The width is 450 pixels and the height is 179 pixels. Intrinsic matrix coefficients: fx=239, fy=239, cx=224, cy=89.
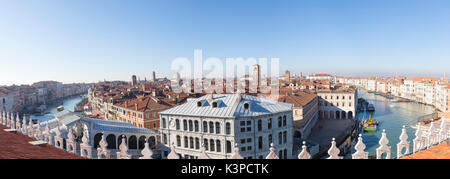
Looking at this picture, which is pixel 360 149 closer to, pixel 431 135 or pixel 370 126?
pixel 431 135

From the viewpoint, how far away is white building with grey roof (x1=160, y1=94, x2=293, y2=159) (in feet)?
53.2

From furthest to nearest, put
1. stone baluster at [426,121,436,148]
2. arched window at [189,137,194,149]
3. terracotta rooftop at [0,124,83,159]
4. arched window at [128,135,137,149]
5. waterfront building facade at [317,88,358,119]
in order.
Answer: waterfront building facade at [317,88,358,119] < arched window at [128,135,137,149] < arched window at [189,137,194,149] < stone baluster at [426,121,436,148] < terracotta rooftop at [0,124,83,159]

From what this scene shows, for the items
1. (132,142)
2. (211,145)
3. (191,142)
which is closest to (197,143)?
(191,142)

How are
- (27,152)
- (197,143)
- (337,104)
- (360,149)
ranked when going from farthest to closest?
(337,104), (197,143), (27,152), (360,149)

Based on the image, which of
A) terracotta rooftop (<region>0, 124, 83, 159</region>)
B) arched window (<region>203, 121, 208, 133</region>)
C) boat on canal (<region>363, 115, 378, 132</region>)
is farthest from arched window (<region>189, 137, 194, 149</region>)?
boat on canal (<region>363, 115, 378, 132</region>)

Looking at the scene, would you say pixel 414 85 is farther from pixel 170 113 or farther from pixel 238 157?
pixel 238 157

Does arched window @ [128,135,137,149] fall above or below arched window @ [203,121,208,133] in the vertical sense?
below

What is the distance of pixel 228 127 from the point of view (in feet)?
53.0

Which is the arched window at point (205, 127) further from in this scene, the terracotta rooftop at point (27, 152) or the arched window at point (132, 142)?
the terracotta rooftop at point (27, 152)

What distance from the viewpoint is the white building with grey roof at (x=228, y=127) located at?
639 inches

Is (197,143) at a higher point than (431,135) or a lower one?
lower

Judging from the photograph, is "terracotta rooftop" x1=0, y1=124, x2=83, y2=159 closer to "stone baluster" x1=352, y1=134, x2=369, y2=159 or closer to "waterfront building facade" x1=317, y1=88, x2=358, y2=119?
"stone baluster" x1=352, y1=134, x2=369, y2=159
